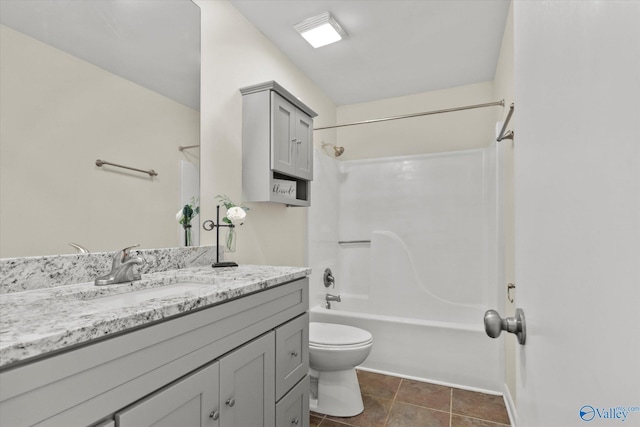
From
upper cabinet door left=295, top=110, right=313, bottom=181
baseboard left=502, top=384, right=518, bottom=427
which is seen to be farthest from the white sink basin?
baseboard left=502, top=384, right=518, bottom=427

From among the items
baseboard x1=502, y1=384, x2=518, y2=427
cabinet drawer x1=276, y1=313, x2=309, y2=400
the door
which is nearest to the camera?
the door

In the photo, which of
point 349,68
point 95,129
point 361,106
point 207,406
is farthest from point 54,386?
point 361,106

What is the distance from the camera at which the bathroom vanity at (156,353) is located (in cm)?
57

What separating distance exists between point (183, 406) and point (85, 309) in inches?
14.0

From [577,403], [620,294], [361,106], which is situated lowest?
[577,403]

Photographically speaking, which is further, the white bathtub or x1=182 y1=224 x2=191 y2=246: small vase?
→ the white bathtub

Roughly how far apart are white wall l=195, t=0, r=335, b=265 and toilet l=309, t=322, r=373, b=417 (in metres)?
0.68

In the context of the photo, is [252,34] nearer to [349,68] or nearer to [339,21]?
[339,21]

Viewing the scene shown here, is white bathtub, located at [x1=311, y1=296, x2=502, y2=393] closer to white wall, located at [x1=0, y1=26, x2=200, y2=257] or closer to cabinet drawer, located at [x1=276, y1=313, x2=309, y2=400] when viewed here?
cabinet drawer, located at [x1=276, y1=313, x2=309, y2=400]

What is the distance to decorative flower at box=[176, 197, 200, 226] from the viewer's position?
5.16ft

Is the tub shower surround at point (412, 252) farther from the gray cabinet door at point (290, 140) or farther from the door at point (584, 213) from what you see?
the door at point (584, 213)

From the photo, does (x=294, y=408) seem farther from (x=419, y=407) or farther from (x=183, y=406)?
(x=419, y=407)

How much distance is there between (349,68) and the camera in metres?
2.75

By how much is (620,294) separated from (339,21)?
2.32m
